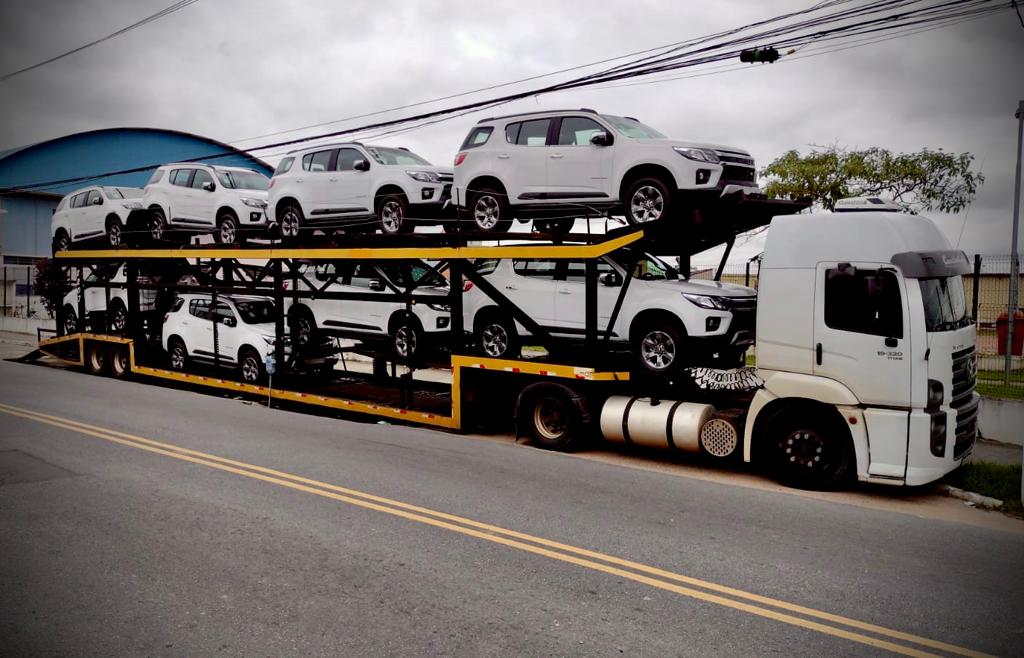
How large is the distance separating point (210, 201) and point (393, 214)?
201 inches

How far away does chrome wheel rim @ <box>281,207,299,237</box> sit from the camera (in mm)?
13836

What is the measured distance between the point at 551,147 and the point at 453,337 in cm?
320

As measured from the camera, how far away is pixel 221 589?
5.50 m

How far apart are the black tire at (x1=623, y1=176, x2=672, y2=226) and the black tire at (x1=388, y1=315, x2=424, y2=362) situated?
4.28 metres

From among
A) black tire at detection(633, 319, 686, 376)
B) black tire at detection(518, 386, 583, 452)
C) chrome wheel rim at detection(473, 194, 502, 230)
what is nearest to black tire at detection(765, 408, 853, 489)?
black tire at detection(633, 319, 686, 376)

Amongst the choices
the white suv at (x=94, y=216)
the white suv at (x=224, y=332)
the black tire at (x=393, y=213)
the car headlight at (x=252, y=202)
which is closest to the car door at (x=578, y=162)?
the black tire at (x=393, y=213)

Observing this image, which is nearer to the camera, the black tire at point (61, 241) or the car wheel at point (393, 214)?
the car wheel at point (393, 214)

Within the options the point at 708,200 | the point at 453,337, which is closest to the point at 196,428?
the point at 453,337

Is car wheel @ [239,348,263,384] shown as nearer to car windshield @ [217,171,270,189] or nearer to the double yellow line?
car windshield @ [217,171,270,189]

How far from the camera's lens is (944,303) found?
819 centimetres

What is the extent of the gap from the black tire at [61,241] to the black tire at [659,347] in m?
16.0

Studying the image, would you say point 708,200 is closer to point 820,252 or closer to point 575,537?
point 820,252

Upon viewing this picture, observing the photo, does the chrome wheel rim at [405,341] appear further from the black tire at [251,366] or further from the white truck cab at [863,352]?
the white truck cab at [863,352]

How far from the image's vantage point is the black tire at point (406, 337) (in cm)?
1252
